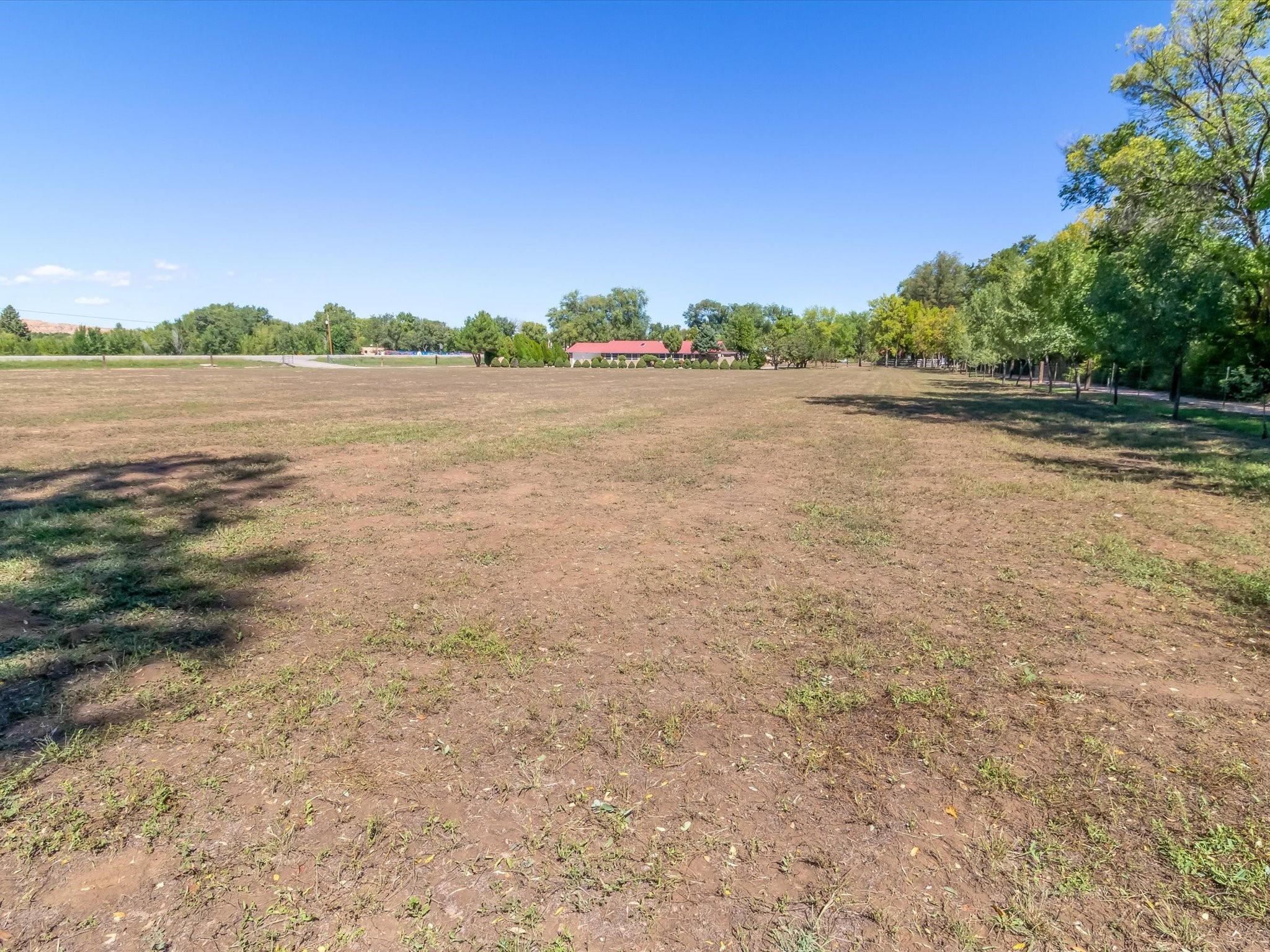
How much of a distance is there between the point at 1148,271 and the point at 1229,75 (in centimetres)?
718

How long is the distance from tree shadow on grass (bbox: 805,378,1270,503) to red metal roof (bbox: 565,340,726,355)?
102m

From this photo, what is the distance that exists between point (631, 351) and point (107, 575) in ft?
436

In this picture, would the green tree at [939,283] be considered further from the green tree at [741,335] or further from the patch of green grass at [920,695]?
the patch of green grass at [920,695]

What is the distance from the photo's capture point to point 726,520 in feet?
29.5

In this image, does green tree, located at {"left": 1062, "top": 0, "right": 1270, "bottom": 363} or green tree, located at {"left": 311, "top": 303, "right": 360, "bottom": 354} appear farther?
green tree, located at {"left": 311, "top": 303, "right": 360, "bottom": 354}

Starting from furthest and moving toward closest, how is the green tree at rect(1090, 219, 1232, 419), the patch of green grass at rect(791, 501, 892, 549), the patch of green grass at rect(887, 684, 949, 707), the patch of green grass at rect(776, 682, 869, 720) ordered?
the green tree at rect(1090, 219, 1232, 419) → the patch of green grass at rect(791, 501, 892, 549) → the patch of green grass at rect(887, 684, 949, 707) → the patch of green grass at rect(776, 682, 869, 720)

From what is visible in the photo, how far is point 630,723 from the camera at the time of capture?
400cm

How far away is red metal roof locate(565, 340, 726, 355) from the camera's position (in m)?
136

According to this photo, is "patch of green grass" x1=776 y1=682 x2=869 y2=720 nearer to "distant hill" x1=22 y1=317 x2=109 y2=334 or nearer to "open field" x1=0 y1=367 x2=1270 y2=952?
"open field" x1=0 y1=367 x2=1270 y2=952

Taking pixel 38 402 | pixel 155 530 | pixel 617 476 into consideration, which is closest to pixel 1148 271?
pixel 617 476

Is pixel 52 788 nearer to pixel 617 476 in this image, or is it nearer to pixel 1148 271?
pixel 617 476

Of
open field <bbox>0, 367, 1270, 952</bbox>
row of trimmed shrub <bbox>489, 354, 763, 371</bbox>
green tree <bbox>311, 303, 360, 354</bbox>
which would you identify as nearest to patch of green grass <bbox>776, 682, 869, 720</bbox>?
open field <bbox>0, 367, 1270, 952</bbox>

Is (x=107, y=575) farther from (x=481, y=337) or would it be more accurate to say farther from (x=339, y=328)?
(x=339, y=328)

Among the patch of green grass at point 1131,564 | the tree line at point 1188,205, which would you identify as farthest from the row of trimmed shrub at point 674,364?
the patch of green grass at point 1131,564
